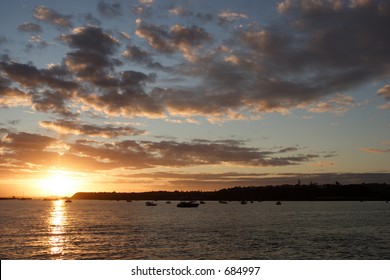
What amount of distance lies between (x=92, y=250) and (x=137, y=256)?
10264 millimetres

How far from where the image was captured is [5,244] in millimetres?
73438

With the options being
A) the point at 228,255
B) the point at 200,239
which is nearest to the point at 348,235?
the point at 200,239

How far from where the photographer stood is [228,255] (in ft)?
194

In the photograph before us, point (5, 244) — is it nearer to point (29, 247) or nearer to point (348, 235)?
point (29, 247)

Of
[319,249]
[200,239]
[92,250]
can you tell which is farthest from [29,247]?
[319,249]

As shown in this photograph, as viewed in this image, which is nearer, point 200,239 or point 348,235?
point 200,239
